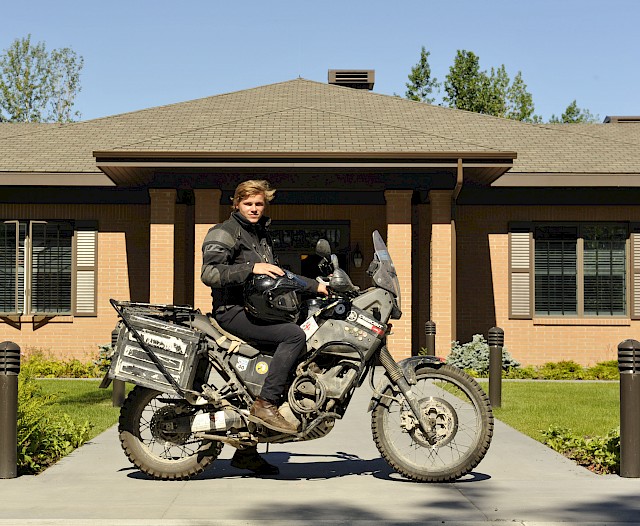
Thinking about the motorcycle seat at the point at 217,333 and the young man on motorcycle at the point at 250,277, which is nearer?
the young man on motorcycle at the point at 250,277

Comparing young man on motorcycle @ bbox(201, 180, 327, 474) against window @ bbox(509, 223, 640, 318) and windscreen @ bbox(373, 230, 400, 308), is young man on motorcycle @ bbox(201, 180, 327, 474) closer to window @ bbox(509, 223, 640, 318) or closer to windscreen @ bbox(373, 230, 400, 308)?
windscreen @ bbox(373, 230, 400, 308)

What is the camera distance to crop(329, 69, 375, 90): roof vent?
30.0m

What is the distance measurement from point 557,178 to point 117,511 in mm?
15769

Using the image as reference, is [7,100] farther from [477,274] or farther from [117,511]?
[117,511]

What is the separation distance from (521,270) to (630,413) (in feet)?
44.8

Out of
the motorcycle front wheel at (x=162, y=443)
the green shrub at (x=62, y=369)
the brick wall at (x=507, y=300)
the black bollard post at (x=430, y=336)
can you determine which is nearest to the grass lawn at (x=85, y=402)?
the green shrub at (x=62, y=369)

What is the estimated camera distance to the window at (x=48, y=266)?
845 inches

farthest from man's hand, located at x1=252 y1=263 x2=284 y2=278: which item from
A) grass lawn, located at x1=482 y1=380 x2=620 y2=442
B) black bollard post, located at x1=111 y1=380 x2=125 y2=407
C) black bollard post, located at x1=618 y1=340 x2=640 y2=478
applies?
black bollard post, located at x1=111 y1=380 x2=125 y2=407

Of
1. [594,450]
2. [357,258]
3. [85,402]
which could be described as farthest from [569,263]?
[594,450]

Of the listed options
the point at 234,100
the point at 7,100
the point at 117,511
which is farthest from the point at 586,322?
the point at 7,100

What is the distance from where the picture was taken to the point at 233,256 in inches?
307

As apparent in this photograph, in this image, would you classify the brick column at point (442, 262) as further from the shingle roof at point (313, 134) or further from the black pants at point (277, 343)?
the black pants at point (277, 343)

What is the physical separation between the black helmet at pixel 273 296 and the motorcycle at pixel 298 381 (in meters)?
0.23

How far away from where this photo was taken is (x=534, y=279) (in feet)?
71.1
